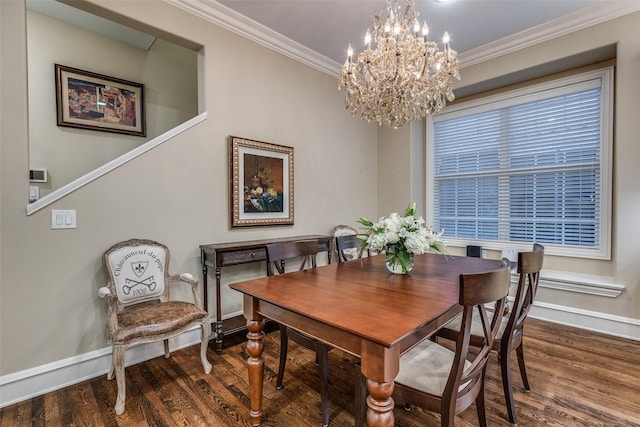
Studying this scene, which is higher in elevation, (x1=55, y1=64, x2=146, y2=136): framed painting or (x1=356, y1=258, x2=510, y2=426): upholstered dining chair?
(x1=55, y1=64, x2=146, y2=136): framed painting

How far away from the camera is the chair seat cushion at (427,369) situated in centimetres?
126

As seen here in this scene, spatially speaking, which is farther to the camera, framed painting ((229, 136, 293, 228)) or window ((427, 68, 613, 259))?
window ((427, 68, 613, 259))

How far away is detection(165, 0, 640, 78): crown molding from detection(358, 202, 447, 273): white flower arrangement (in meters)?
2.49

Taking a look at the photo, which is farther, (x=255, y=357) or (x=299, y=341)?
(x=299, y=341)

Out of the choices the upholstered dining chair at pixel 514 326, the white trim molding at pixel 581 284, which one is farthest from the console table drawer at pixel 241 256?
the white trim molding at pixel 581 284

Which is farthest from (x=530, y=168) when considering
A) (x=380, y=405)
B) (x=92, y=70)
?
(x=92, y=70)

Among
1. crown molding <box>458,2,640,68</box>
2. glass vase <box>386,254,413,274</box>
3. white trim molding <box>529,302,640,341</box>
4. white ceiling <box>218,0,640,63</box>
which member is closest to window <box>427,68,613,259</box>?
crown molding <box>458,2,640,68</box>

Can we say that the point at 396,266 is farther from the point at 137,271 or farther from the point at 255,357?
the point at 137,271

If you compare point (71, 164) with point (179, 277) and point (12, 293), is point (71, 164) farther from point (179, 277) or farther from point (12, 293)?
point (179, 277)

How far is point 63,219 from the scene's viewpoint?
6.79ft

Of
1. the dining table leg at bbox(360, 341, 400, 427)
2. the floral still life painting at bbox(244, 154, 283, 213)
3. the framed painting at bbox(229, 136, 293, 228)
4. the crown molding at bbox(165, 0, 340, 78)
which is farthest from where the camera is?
the floral still life painting at bbox(244, 154, 283, 213)

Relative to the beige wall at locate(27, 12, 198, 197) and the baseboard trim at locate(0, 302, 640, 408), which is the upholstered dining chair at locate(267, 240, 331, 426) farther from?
the beige wall at locate(27, 12, 198, 197)

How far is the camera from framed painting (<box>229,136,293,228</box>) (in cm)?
294

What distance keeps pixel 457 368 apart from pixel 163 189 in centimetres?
246
